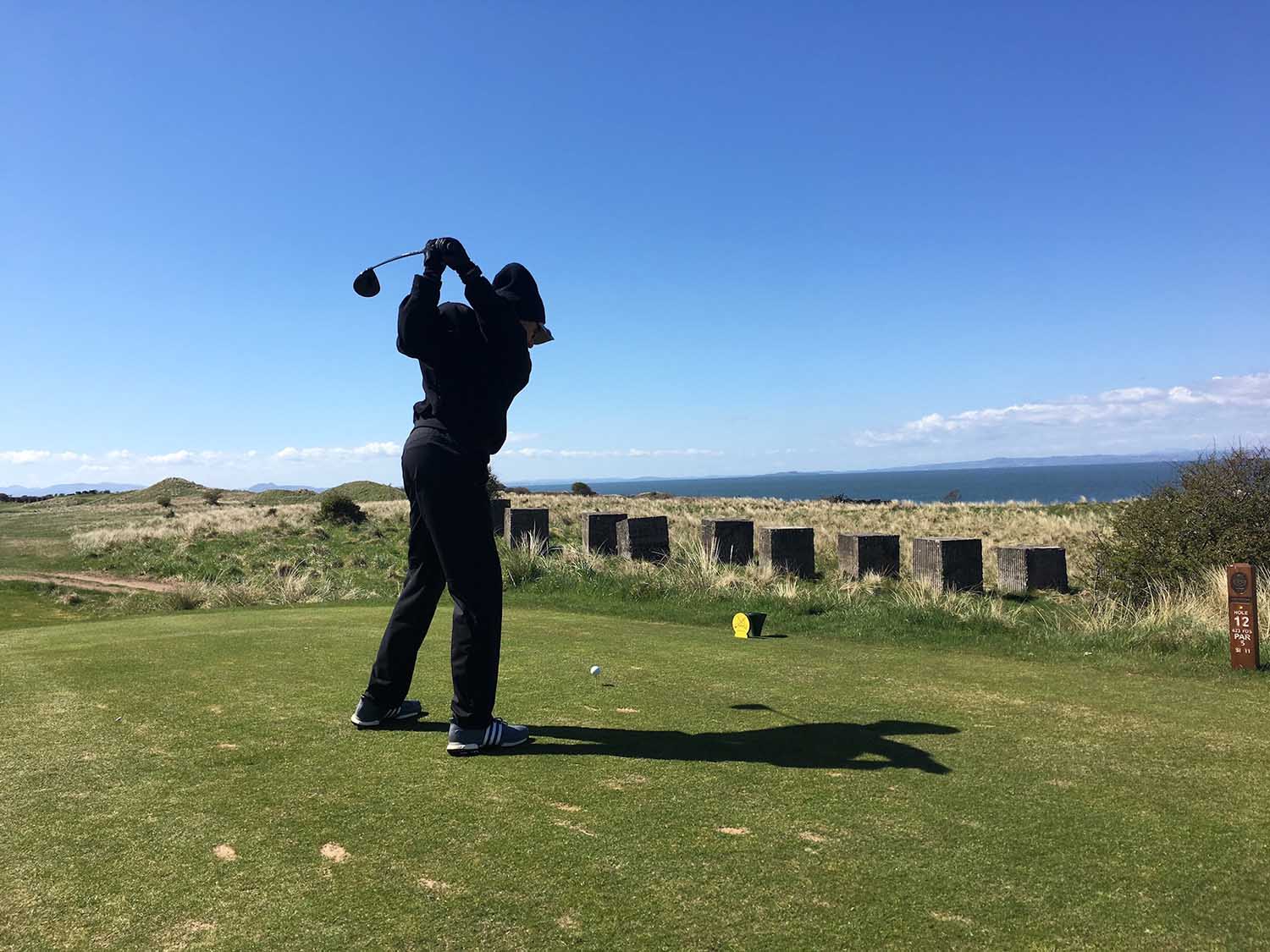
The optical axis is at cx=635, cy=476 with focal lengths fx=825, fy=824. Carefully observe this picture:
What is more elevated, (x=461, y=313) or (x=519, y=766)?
(x=461, y=313)

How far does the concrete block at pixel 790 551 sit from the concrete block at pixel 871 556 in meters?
0.72

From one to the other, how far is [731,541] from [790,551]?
3.74ft

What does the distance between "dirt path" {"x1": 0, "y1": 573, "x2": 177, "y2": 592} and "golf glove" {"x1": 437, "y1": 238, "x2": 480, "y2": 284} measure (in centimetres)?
1775

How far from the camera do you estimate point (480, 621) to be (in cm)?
443

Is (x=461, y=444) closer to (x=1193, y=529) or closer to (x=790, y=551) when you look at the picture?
(x=790, y=551)

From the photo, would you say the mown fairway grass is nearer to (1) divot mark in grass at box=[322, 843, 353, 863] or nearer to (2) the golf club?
(1) divot mark in grass at box=[322, 843, 353, 863]

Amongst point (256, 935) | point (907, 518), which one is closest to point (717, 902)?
point (256, 935)

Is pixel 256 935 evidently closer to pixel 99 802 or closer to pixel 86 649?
pixel 99 802

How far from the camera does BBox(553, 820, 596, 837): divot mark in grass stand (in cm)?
306

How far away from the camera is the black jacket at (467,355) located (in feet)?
14.5

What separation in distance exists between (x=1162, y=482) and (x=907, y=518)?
19.4 meters

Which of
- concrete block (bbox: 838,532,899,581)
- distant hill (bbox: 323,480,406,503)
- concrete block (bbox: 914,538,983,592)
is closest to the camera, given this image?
concrete block (bbox: 914,538,983,592)

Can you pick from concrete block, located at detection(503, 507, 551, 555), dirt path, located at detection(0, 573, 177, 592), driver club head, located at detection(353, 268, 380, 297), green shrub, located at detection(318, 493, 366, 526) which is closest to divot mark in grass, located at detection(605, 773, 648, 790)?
driver club head, located at detection(353, 268, 380, 297)

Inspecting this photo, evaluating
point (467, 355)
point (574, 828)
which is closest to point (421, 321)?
point (467, 355)
